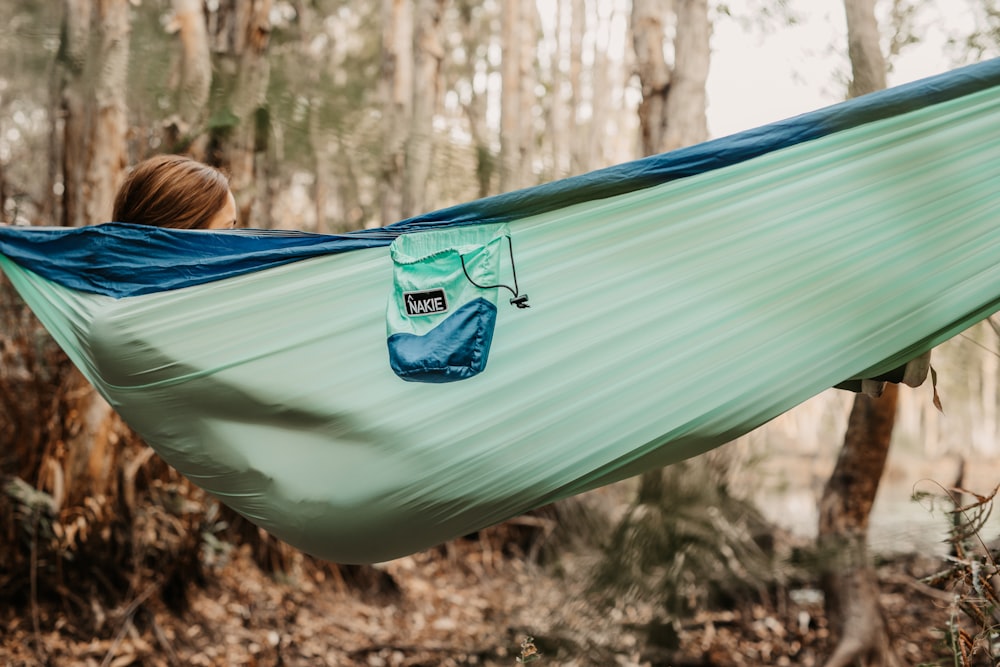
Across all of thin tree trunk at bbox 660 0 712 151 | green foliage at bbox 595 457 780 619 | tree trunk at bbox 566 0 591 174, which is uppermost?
tree trunk at bbox 566 0 591 174

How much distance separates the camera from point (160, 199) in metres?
1.67

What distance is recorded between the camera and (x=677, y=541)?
315 centimetres

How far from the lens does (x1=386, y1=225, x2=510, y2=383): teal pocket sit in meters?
1.53

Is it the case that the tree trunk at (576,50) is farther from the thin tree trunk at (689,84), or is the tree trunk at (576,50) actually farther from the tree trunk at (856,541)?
the tree trunk at (856,541)

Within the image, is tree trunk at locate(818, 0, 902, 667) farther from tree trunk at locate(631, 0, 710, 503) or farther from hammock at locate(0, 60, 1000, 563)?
hammock at locate(0, 60, 1000, 563)

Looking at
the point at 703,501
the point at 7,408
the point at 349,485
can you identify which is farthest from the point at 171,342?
the point at 703,501

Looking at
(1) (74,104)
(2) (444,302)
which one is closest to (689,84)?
(2) (444,302)

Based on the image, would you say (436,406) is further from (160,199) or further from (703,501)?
(703,501)

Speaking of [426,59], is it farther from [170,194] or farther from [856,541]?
[170,194]

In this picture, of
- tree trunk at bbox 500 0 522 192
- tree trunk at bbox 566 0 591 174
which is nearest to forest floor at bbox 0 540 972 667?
tree trunk at bbox 500 0 522 192

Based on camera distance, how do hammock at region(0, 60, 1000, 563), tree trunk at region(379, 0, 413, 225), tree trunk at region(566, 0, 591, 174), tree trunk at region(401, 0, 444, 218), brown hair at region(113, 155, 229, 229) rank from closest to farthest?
hammock at region(0, 60, 1000, 563) → brown hair at region(113, 155, 229, 229) → tree trunk at region(379, 0, 413, 225) → tree trunk at region(401, 0, 444, 218) → tree trunk at region(566, 0, 591, 174)

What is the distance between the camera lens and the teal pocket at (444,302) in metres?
1.53

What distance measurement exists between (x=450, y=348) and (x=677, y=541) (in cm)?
193

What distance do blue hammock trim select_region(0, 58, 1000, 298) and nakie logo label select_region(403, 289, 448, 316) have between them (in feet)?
0.40
